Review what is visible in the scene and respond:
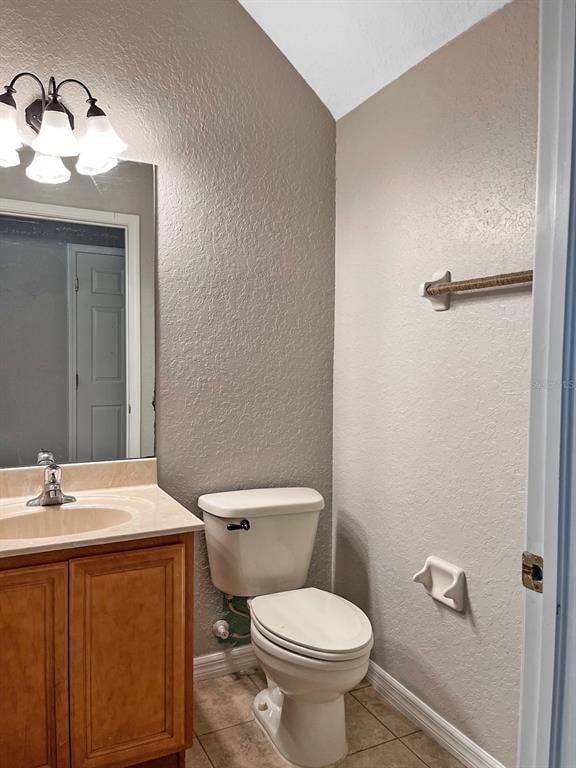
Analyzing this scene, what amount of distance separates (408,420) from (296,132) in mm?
1222

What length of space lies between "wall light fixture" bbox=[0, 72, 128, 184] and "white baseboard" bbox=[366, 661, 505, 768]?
2081mm

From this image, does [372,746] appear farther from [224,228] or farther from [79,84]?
[79,84]

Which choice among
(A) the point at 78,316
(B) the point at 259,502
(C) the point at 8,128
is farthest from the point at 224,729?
(C) the point at 8,128

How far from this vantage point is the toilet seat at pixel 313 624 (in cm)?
176

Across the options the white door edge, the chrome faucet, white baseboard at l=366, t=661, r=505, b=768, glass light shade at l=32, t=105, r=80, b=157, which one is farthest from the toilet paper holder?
glass light shade at l=32, t=105, r=80, b=157

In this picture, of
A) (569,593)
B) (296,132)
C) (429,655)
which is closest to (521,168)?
(296,132)

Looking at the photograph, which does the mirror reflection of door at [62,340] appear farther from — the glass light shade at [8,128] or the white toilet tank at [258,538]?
the white toilet tank at [258,538]

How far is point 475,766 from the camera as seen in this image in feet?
6.00

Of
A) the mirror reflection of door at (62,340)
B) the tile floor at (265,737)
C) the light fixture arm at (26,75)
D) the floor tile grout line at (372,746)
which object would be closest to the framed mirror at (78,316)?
the mirror reflection of door at (62,340)

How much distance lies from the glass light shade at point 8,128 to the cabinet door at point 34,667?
4.19 ft

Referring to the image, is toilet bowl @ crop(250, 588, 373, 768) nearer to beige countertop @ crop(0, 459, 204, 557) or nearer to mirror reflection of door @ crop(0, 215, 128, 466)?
beige countertop @ crop(0, 459, 204, 557)

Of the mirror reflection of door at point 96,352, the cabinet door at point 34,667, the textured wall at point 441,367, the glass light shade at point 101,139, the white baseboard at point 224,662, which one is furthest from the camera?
the white baseboard at point 224,662

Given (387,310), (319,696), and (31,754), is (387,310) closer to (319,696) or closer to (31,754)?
(319,696)

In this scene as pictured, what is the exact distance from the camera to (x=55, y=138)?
1865 millimetres
